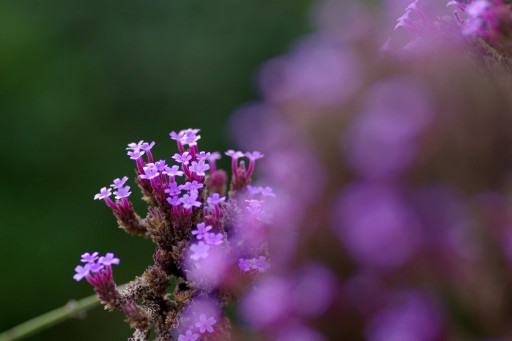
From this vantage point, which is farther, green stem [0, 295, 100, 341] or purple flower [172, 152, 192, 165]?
green stem [0, 295, 100, 341]

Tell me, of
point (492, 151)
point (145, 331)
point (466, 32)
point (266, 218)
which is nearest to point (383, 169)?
point (492, 151)

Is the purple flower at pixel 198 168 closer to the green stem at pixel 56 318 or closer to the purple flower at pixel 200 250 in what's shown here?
the purple flower at pixel 200 250

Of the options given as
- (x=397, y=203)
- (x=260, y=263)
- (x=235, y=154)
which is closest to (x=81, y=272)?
(x=260, y=263)

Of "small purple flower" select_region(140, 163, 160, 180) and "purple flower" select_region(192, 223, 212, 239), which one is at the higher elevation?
"small purple flower" select_region(140, 163, 160, 180)

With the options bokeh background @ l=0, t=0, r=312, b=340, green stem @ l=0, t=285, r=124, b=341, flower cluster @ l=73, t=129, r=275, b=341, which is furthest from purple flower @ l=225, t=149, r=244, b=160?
bokeh background @ l=0, t=0, r=312, b=340

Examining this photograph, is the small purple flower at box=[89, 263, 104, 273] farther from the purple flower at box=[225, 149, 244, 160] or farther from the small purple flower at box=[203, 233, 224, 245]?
the purple flower at box=[225, 149, 244, 160]

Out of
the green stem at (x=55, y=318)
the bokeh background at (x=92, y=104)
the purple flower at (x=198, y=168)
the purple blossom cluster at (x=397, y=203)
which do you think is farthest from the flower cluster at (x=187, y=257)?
the bokeh background at (x=92, y=104)

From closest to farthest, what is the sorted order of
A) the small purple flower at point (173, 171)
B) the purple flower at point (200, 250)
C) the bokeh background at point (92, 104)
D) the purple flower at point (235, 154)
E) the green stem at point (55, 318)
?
the purple flower at point (200, 250) → the small purple flower at point (173, 171) → the purple flower at point (235, 154) → the green stem at point (55, 318) → the bokeh background at point (92, 104)
